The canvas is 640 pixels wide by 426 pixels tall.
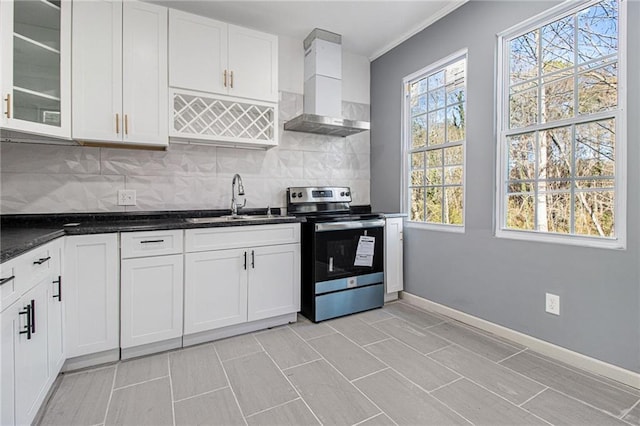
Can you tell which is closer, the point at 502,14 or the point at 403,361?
the point at 403,361

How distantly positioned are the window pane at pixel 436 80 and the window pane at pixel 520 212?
1284mm

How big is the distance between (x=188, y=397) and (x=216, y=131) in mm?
2003

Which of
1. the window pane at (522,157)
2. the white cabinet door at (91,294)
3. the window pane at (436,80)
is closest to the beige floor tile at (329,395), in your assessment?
the white cabinet door at (91,294)

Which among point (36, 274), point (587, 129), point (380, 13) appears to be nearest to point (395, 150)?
point (380, 13)

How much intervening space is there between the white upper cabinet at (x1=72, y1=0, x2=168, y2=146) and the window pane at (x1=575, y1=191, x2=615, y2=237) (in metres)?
2.85

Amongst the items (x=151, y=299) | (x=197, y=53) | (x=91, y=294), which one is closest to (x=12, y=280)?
(x=91, y=294)

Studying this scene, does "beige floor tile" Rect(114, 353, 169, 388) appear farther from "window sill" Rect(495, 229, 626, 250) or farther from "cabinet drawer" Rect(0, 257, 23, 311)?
"window sill" Rect(495, 229, 626, 250)

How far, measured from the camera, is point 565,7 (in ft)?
6.64

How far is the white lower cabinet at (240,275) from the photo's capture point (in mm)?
2230

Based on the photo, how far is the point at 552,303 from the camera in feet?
6.81

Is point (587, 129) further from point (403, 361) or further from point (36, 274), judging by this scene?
point (36, 274)

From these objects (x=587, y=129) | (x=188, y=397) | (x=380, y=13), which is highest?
(x=380, y=13)

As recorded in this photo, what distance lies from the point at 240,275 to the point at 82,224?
110cm

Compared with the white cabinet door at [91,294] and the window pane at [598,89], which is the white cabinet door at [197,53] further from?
the window pane at [598,89]
